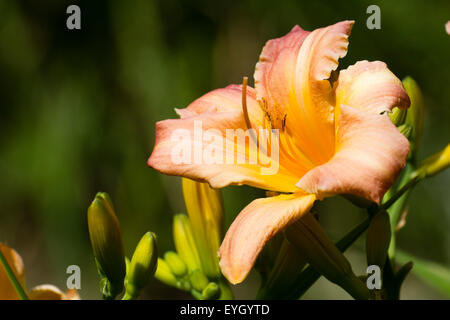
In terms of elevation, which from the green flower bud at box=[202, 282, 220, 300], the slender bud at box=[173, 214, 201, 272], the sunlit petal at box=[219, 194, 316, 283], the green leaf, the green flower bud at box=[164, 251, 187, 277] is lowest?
the green leaf

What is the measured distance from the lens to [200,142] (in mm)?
749

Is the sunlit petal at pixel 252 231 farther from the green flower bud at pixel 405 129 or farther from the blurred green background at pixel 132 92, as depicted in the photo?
the blurred green background at pixel 132 92

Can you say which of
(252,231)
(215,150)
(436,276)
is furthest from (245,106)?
(436,276)

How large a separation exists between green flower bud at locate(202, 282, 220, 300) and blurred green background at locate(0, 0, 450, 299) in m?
1.04

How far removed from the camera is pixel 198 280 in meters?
0.92

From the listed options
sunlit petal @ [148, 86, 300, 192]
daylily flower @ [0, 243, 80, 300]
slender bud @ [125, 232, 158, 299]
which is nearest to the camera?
sunlit petal @ [148, 86, 300, 192]

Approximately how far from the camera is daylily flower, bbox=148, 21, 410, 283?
0.62 meters

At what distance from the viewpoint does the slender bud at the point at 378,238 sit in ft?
2.54

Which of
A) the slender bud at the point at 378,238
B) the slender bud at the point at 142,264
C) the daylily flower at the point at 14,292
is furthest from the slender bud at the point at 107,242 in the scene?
the slender bud at the point at 378,238

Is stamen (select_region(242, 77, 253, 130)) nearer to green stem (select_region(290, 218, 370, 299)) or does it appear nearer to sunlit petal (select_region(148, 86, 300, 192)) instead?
sunlit petal (select_region(148, 86, 300, 192))

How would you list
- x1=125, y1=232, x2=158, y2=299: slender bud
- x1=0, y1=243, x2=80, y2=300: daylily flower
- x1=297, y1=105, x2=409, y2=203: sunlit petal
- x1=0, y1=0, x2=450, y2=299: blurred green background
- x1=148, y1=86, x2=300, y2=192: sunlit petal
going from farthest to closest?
x1=0, y1=0, x2=450, y2=299: blurred green background, x1=0, y1=243, x2=80, y2=300: daylily flower, x1=125, y1=232, x2=158, y2=299: slender bud, x1=148, y1=86, x2=300, y2=192: sunlit petal, x1=297, y1=105, x2=409, y2=203: sunlit petal

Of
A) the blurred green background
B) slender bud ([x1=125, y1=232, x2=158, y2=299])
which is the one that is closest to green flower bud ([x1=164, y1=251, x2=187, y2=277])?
slender bud ([x1=125, y1=232, x2=158, y2=299])

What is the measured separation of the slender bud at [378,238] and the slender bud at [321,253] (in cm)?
5

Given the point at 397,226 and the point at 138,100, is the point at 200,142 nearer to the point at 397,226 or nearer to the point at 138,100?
the point at 397,226
